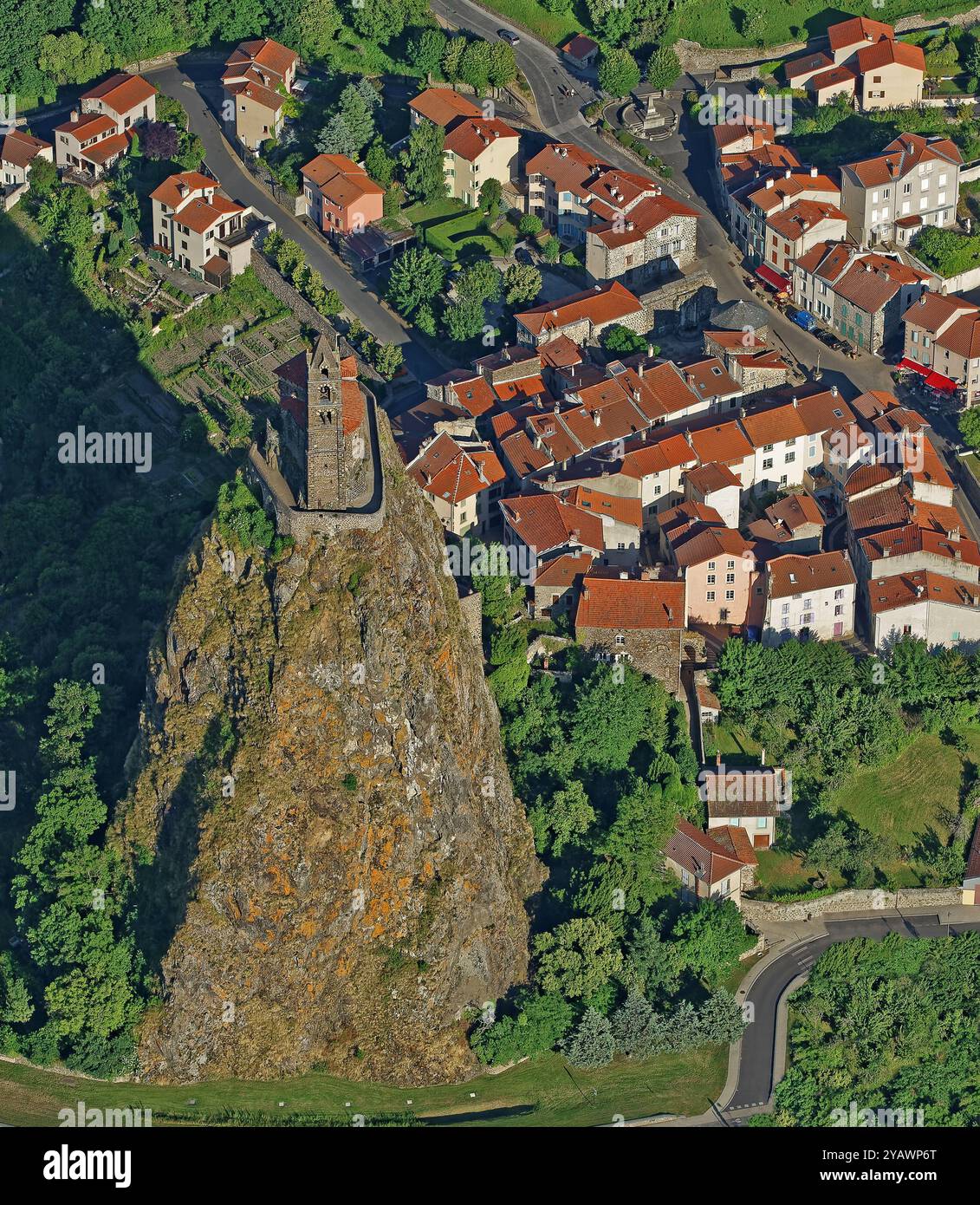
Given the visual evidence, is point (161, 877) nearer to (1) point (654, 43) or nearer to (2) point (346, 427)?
(2) point (346, 427)

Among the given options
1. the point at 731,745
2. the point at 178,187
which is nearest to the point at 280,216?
the point at 178,187

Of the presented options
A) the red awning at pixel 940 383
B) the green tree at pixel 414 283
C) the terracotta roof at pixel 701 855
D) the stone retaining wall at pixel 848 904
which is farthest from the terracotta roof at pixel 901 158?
the terracotta roof at pixel 701 855

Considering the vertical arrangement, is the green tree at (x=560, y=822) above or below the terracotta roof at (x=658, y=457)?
below

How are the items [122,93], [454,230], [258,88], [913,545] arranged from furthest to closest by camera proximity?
[258,88] < [122,93] < [454,230] < [913,545]

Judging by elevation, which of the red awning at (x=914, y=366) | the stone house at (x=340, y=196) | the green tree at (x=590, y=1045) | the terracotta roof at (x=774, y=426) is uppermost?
the stone house at (x=340, y=196)

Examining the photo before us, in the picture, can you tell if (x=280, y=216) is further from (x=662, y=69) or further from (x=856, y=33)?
(x=856, y=33)

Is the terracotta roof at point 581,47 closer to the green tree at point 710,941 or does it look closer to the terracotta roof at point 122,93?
the terracotta roof at point 122,93

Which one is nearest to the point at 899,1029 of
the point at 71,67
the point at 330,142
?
the point at 330,142
